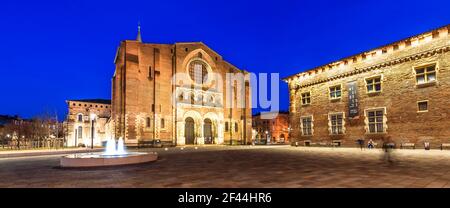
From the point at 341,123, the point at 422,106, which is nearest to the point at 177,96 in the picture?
the point at 341,123

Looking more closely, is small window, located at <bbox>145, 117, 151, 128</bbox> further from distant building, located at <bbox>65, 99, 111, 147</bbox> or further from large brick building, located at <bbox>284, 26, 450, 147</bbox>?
large brick building, located at <bbox>284, 26, 450, 147</bbox>

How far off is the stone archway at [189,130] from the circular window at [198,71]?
19.2 feet

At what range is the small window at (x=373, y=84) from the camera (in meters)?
22.3

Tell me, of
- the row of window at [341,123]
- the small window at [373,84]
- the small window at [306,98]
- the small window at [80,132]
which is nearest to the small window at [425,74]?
the small window at [373,84]

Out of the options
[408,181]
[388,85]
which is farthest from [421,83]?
[408,181]

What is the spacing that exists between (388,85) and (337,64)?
513cm

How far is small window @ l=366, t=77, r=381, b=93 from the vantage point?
22.3 meters

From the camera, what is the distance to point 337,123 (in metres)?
25.1

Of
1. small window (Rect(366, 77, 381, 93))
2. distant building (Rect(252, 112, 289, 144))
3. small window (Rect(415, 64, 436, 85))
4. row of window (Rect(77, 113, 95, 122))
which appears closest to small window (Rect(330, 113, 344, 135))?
small window (Rect(366, 77, 381, 93))

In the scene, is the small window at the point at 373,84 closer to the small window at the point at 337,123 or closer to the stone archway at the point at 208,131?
the small window at the point at 337,123

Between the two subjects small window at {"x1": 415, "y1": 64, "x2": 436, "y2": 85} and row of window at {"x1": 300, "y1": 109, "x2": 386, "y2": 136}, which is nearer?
small window at {"x1": 415, "y1": 64, "x2": 436, "y2": 85}

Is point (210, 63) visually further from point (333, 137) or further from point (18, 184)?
point (18, 184)

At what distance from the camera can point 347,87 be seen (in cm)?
2444

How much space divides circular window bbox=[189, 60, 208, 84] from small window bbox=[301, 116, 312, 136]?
16961 millimetres
